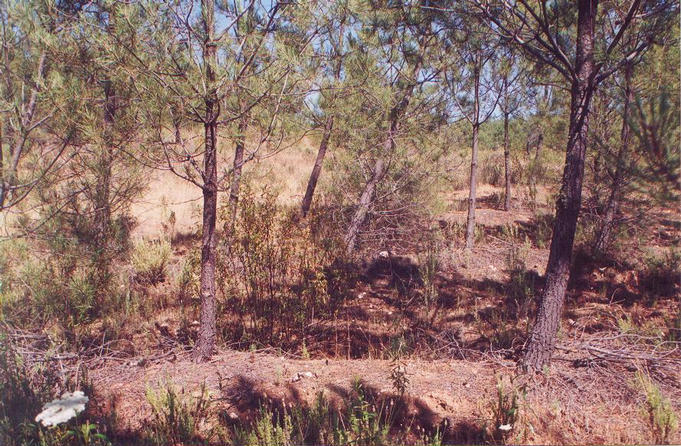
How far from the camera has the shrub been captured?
6445mm

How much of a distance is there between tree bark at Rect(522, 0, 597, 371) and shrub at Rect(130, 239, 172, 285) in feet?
18.0

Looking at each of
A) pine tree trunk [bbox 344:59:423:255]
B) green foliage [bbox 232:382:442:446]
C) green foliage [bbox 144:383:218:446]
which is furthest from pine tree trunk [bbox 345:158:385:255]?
green foliage [bbox 144:383:218:446]

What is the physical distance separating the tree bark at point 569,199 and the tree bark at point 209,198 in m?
2.86

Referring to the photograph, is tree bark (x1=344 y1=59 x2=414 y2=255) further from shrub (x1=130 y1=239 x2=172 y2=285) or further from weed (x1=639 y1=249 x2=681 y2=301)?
weed (x1=639 y1=249 x2=681 y2=301)

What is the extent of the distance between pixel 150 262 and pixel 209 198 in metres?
3.46

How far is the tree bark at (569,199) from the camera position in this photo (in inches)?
129

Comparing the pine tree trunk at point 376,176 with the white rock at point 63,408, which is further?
the pine tree trunk at point 376,176

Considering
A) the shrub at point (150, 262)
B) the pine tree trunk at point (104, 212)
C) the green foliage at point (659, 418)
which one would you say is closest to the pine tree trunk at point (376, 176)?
the shrub at point (150, 262)

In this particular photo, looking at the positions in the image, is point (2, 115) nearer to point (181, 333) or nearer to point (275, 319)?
point (181, 333)

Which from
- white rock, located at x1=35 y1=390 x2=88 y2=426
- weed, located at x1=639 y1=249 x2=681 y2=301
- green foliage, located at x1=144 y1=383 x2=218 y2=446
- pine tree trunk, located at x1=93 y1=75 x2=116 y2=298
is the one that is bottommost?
green foliage, located at x1=144 y1=383 x2=218 y2=446

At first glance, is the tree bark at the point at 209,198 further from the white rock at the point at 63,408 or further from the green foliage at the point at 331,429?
the white rock at the point at 63,408

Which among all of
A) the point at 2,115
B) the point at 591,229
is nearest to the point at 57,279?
the point at 2,115

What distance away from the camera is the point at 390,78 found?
256 inches

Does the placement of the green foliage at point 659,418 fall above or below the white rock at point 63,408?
below
